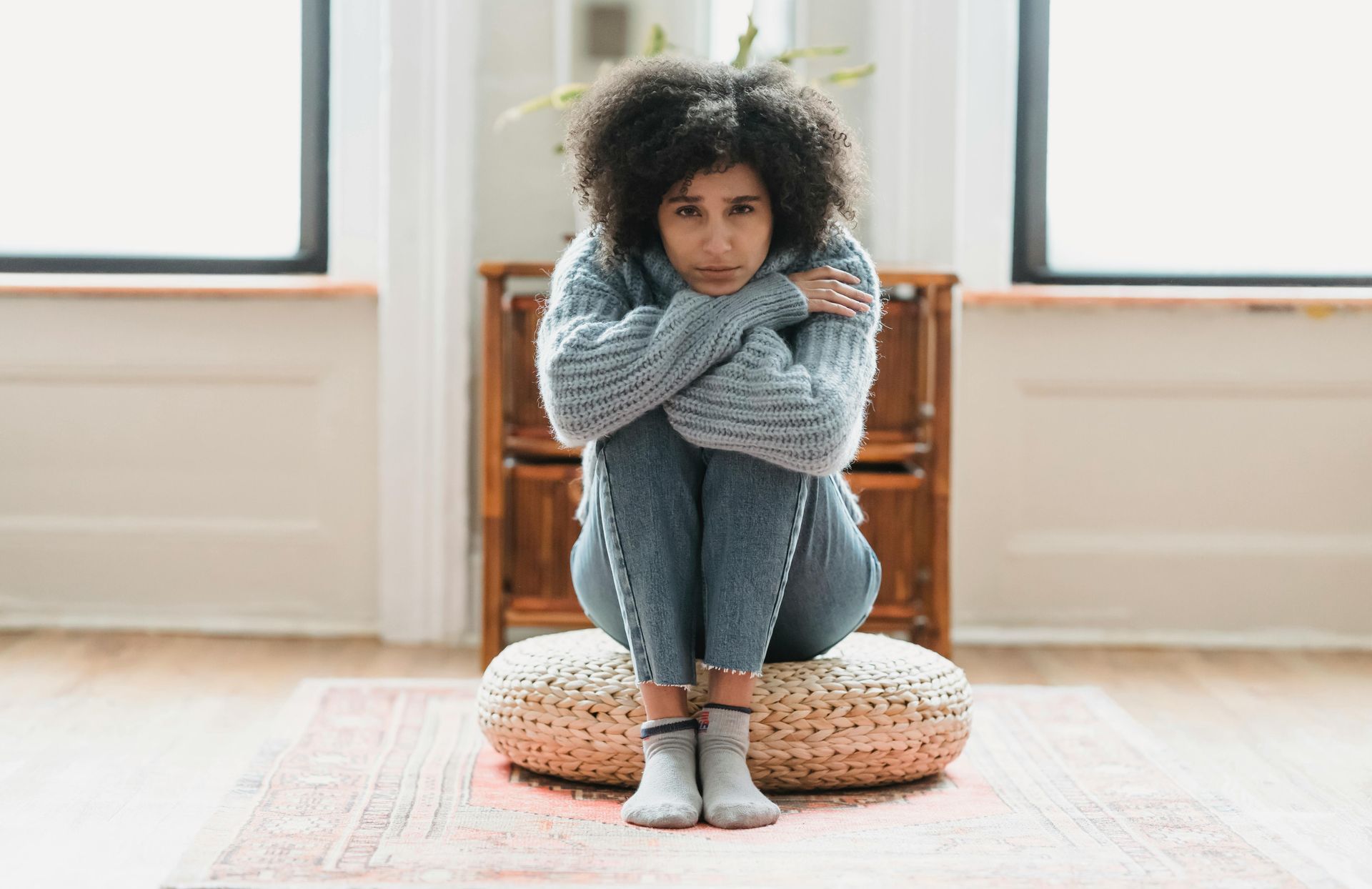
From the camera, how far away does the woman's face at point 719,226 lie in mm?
1679

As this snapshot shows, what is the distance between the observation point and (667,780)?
1574mm

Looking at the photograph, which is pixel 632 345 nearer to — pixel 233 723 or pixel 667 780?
pixel 667 780

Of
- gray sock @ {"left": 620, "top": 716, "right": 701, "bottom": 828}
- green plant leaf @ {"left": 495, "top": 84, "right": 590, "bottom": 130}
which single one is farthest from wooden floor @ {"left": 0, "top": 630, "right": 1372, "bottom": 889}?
green plant leaf @ {"left": 495, "top": 84, "right": 590, "bottom": 130}

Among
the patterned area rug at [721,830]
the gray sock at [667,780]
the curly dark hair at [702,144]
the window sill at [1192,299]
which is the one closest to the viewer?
the patterned area rug at [721,830]

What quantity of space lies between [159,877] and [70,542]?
1.51 metres

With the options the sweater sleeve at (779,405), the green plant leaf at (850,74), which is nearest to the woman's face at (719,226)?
the sweater sleeve at (779,405)

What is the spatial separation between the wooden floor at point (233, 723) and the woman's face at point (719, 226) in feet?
2.87

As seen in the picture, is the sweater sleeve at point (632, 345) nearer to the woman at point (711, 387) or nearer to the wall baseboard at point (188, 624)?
the woman at point (711, 387)

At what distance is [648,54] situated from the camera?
2375 millimetres

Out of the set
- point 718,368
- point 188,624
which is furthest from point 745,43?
point 188,624

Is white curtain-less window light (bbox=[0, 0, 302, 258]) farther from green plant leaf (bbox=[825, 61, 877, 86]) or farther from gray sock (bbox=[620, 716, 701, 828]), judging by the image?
gray sock (bbox=[620, 716, 701, 828])

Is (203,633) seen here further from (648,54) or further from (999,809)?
(999,809)

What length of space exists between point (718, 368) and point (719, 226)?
0.62ft

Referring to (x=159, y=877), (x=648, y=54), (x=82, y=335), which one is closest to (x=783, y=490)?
(x=159, y=877)
